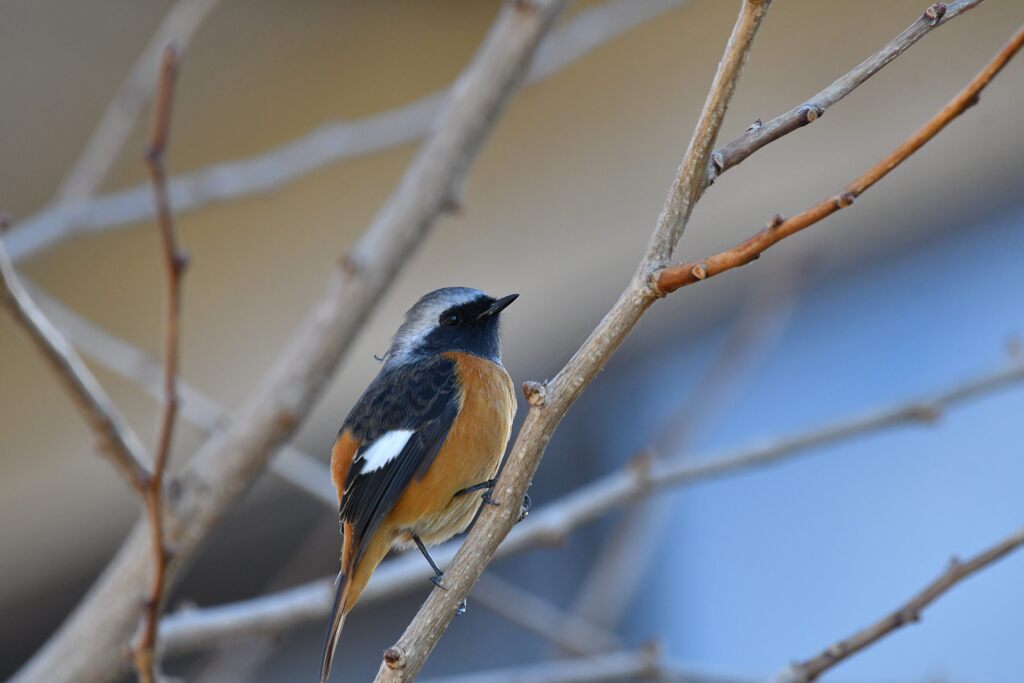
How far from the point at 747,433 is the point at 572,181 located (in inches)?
69.2

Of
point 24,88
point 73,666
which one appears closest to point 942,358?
point 73,666

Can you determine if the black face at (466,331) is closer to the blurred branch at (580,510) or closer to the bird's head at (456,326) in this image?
the bird's head at (456,326)

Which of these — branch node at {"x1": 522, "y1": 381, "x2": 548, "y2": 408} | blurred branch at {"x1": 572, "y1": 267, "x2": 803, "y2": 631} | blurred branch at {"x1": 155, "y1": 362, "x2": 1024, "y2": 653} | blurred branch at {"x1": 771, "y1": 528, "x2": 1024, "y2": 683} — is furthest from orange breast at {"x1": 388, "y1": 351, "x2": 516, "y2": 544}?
branch node at {"x1": 522, "y1": 381, "x2": 548, "y2": 408}

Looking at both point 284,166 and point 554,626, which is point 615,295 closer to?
point 284,166

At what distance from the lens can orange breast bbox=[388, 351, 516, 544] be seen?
9.00 feet

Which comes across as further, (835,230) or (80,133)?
(80,133)

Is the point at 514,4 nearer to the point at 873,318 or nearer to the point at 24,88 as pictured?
the point at 873,318

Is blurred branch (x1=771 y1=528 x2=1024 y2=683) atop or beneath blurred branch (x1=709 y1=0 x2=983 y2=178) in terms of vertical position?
beneath

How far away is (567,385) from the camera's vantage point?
1.65 meters

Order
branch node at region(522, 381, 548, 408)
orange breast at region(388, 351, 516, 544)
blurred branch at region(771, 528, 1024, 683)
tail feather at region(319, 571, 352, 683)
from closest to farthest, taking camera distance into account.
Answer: branch node at region(522, 381, 548, 408) < blurred branch at region(771, 528, 1024, 683) < tail feather at region(319, 571, 352, 683) < orange breast at region(388, 351, 516, 544)

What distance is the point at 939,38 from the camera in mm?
5523

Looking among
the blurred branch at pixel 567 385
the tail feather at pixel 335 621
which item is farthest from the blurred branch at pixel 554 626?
the blurred branch at pixel 567 385

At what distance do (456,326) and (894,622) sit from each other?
153 cm

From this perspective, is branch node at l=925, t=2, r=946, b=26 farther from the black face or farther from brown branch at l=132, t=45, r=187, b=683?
the black face
